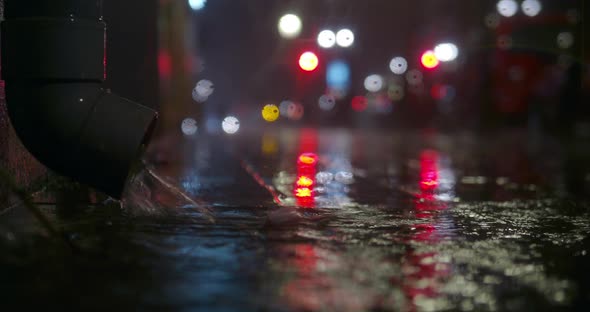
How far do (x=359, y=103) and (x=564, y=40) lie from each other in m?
38.0

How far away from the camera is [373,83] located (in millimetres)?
68750

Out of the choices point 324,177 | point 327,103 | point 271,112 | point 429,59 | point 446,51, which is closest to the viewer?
point 324,177

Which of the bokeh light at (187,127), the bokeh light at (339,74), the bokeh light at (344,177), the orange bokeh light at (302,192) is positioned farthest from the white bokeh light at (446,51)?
the orange bokeh light at (302,192)

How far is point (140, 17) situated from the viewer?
13.3 meters

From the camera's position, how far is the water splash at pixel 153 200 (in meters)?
8.04

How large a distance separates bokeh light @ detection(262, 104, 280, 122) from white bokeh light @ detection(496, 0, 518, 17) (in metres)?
34.8

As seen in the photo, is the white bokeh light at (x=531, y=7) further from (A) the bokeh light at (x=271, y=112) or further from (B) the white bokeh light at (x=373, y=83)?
(A) the bokeh light at (x=271, y=112)

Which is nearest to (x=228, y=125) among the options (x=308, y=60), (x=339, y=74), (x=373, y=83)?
(x=308, y=60)

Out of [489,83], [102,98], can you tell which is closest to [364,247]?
[102,98]

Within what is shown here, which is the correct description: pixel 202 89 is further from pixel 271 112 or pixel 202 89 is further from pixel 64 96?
pixel 64 96

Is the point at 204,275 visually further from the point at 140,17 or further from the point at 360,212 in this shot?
the point at 140,17

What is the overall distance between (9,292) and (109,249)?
1371mm

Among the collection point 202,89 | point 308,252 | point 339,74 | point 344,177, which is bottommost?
point 308,252

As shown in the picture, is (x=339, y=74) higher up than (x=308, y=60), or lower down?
higher up
